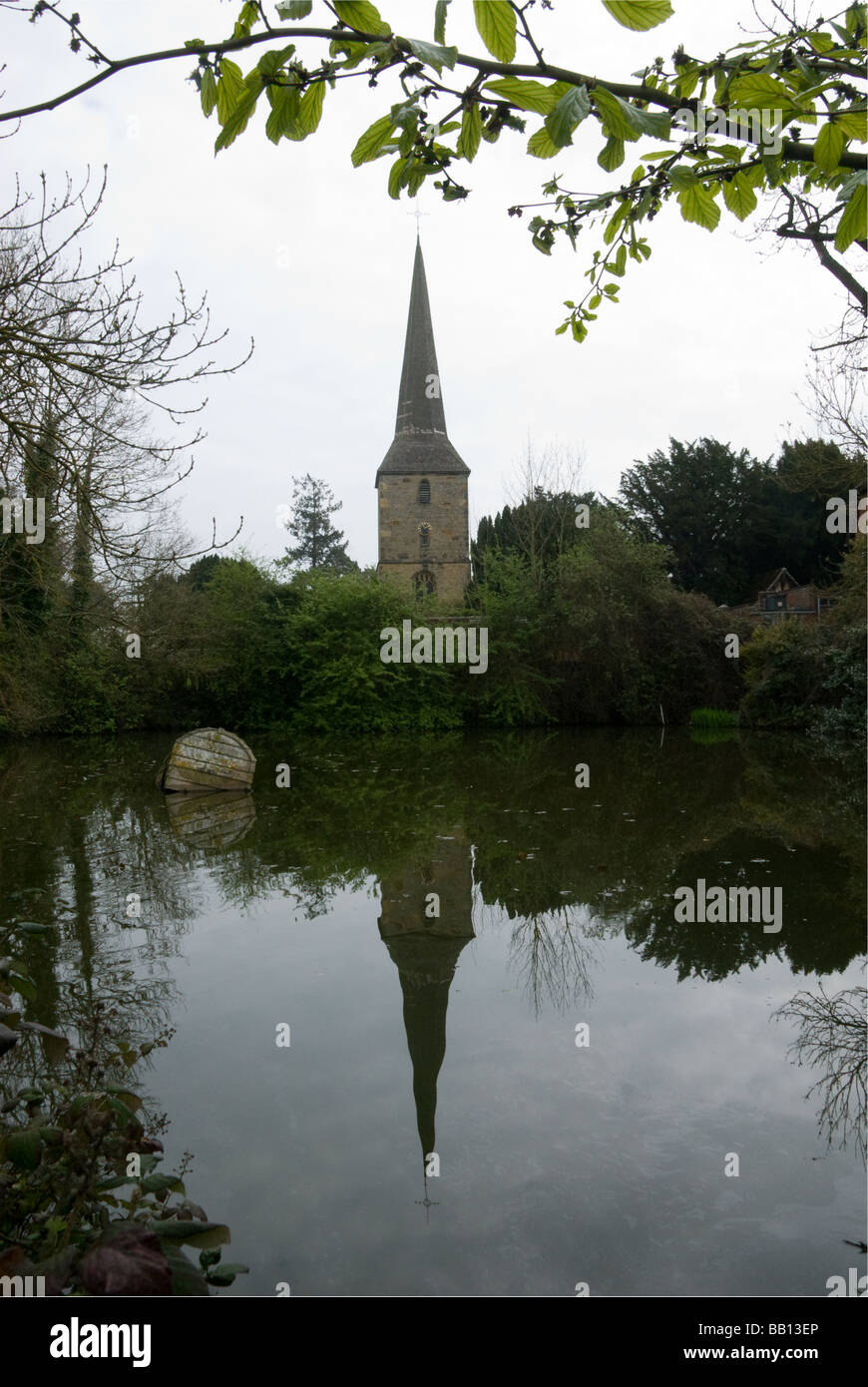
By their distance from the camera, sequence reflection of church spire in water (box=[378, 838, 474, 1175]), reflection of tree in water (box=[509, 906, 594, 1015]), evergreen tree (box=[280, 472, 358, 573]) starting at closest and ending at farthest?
1. reflection of church spire in water (box=[378, 838, 474, 1175])
2. reflection of tree in water (box=[509, 906, 594, 1015])
3. evergreen tree (box=[280, 472, 358, 573])

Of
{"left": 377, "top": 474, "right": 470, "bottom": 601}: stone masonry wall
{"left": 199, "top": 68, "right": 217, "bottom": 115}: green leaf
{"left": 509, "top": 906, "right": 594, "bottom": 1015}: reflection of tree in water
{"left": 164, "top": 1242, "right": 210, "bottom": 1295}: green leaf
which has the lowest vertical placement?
{"left": 509, "top": 906, "right": 594, "bottom": 1015}: reflection of tree in water

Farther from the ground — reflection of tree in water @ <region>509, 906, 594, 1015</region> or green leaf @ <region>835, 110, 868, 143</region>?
green leaf @ <region>835, 110, 868, 143</region>

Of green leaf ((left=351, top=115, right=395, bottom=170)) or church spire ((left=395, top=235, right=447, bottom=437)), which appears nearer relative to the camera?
green leaf ((left=351, top=115, right=395, bottom=170))

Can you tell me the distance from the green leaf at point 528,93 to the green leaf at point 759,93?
0.31 meters

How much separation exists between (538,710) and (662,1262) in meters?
22.8

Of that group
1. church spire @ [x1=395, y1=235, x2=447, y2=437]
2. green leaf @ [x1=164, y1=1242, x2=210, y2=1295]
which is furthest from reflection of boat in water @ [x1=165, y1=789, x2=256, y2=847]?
church spire @ [x1=395, y1=235, x2=447, y2=437]

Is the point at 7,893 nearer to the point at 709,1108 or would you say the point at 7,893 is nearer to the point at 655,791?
the point at 709,1108

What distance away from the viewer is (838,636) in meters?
19.9

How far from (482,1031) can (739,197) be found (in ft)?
13.3

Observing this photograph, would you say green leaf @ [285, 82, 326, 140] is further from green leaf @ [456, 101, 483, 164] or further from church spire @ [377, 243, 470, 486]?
church spire @ [377, 243, 470, 486]

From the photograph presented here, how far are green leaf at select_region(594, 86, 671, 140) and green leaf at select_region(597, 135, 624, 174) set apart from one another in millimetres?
189

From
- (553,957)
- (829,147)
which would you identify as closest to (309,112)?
(829,147)

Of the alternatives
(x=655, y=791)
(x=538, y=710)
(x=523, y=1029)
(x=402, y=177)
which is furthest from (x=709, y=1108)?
(x=538, y=710)

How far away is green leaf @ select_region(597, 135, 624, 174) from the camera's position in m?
1.70
